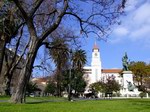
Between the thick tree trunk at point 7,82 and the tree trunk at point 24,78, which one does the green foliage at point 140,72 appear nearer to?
the thick tree trunk at point 7,82

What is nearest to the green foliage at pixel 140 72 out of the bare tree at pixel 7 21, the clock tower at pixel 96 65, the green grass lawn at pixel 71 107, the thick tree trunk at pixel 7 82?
the thick tree trunk at pixel 7 82

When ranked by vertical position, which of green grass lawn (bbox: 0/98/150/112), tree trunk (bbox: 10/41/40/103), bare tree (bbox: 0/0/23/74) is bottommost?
green grass lawn (bbox: 0/98/150/112)

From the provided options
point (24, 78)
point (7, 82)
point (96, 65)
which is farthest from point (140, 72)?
point (96, 65)

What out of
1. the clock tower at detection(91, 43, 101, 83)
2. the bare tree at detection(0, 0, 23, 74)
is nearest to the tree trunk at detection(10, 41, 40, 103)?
the bare tree at detection(0, 0, 23, 74)

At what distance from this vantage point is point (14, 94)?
2091 cm

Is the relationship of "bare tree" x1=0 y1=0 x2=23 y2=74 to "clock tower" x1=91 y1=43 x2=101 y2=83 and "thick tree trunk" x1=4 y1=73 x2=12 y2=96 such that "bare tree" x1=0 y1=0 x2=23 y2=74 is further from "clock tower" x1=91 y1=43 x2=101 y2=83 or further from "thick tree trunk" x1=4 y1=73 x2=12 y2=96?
"clock tower" x1=91 y1=43 x2=101 y2=83

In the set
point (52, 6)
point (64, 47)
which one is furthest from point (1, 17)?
point (64, 47)

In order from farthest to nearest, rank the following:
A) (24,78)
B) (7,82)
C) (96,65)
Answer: (96,65)
(7,82)
(24,78)

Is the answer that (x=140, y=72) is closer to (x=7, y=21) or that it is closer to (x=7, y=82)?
(x=7, y=82)

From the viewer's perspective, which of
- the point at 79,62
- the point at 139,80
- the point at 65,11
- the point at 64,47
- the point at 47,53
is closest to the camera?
the point at 65,11

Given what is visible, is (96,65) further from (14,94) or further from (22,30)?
(14,94)

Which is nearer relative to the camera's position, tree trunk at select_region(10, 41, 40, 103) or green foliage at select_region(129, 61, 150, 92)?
tree trunk at select_region(10, 41, 40, 103)

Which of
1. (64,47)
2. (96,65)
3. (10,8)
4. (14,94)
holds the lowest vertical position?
(14,94)

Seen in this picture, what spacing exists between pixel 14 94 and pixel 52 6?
7777 mm
